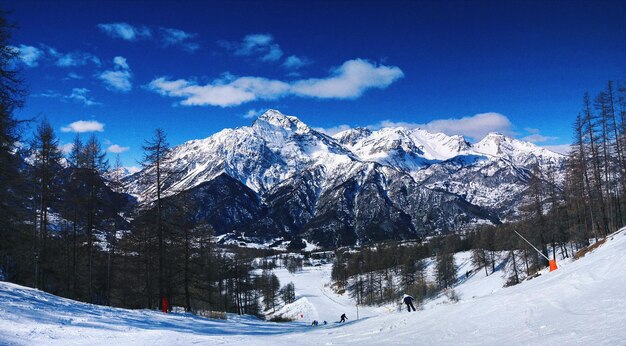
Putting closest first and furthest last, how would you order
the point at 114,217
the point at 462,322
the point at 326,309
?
the point at 462,322 < the point at 114,217 < the point at 326,309

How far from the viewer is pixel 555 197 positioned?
4184 centimetres

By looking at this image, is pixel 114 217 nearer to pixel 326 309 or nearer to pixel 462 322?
pixel 462 322

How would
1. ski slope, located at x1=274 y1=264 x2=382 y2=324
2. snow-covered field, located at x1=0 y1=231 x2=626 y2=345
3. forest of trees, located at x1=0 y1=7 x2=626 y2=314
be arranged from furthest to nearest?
ski slope, located at x1=274 y1=264 x2=382 y2=324 → forest of trees, located at x1=0 y1=7 x2=626 y2=314 → snow-covered field, located at x1=0 y1=231 x2=626 y2=345

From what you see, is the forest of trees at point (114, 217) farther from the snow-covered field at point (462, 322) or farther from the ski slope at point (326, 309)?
the ski slope at point (326, 309)

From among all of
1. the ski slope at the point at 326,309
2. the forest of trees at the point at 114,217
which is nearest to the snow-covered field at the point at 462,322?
the forest of trees at the point at 114,217

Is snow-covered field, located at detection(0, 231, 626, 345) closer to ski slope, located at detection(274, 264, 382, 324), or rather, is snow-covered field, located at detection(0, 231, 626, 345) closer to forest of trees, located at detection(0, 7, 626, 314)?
forest of trees, located at detection(0, 7, 626, 314)

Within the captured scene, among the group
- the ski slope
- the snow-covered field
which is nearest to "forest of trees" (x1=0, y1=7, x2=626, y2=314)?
the snow-covered field

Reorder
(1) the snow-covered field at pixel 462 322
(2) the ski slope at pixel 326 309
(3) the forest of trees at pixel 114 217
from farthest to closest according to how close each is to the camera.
Answer: (2) the ski slope at pixel 326 309 → (3) the forest of trees at pixel 114 217 → (1) the snow-covered field at pixel 462 322

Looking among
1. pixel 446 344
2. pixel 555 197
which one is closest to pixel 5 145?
pixel 446 344

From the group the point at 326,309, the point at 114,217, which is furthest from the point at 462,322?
the point at 326,309

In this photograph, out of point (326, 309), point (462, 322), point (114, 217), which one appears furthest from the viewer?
point (326, 309)

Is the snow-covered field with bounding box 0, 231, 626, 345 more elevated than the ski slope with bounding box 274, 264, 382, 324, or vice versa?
the snow-covered field with bounding box 0, 231, 626, 345

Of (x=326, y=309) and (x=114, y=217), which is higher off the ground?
(x=114, y=217)

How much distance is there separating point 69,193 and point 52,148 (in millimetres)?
3325
